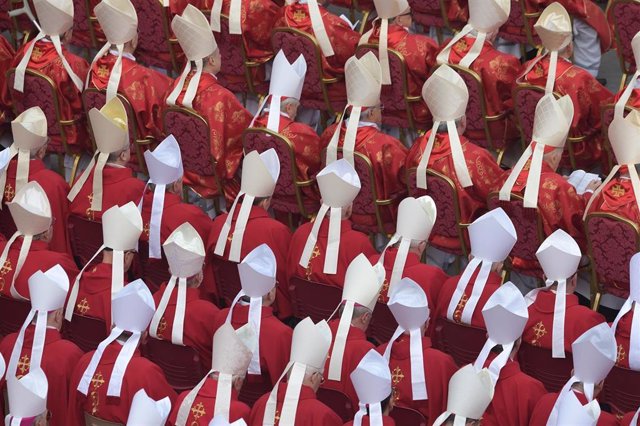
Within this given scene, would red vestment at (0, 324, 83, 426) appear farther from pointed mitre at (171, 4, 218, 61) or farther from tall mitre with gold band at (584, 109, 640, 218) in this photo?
tall mitre with gold band at (584, 109, 640, 218)

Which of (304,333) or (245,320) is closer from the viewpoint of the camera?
(304,333)

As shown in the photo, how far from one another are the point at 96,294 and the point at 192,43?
62.8 inches

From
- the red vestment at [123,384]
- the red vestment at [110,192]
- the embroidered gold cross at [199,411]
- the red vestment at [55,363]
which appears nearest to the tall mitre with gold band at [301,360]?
the embroidered gold cross at [199,411]

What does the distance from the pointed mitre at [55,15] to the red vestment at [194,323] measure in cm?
208

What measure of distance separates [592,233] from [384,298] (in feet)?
3.14

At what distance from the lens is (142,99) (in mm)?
8375

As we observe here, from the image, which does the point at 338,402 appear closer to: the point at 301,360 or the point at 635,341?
the point at 301,360

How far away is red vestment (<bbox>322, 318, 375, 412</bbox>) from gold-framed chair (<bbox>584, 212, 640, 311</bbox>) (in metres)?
1.12

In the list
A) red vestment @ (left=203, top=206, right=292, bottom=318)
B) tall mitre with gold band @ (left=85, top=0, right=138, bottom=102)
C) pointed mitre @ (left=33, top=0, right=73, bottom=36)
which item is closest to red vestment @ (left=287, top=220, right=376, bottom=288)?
red vestment @ (left=203, top=206, right=292, bottom=318)

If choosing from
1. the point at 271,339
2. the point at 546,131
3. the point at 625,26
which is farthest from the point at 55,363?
the point at 625,26

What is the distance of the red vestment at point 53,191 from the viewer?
26.6 ft

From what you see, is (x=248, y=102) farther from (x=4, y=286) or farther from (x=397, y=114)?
(x=4, y=286)

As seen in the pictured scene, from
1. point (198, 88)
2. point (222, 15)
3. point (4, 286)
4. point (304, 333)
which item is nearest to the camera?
point (304, 333)

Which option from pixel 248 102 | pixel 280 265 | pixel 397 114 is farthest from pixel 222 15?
pixel 280 265
